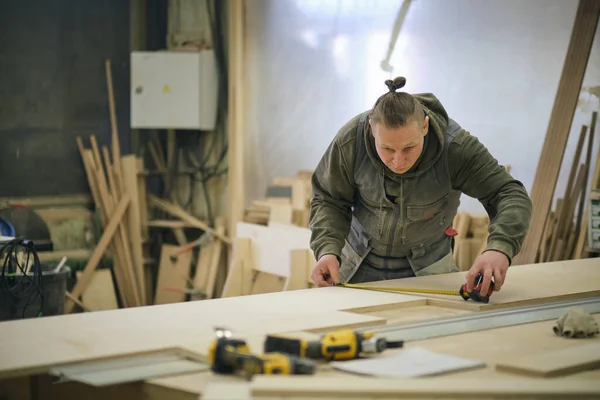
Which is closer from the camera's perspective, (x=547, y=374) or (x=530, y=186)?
(x=547, y=374)

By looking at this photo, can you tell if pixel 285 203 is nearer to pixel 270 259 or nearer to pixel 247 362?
pixel 270 259

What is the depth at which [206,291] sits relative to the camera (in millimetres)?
6613

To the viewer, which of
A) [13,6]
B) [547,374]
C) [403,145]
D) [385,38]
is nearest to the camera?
[547,374]

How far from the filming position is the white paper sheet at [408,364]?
188cm

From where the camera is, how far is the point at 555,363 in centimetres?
199

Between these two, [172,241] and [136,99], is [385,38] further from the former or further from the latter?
[172,241]

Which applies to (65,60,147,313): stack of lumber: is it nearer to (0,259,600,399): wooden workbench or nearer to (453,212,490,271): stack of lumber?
(453,212,490,271): stack of lumber

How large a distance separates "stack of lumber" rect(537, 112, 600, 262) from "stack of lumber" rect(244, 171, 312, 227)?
1655mm

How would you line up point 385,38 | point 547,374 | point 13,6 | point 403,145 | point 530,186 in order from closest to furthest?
point 547,374 < point 403,145 < point 530,186 < point 385,38 < point 13,6

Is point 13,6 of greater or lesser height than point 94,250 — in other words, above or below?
above

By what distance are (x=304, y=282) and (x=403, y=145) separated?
2424 millimetres

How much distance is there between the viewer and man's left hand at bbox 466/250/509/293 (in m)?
2.79

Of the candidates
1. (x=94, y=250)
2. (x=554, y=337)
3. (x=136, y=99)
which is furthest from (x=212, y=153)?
(x=554, y=337)

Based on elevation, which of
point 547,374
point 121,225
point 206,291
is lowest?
point 206,291
